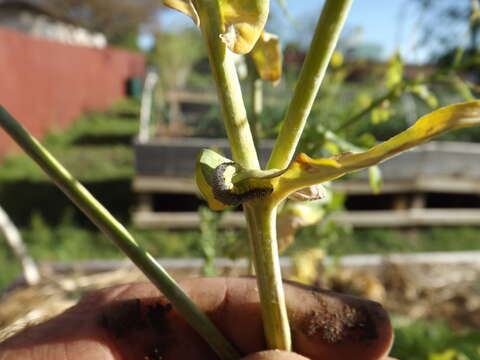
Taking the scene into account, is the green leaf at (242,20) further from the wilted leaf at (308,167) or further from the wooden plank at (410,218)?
the wooden plank at (410,218)

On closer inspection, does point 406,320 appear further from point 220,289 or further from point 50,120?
point 50,120

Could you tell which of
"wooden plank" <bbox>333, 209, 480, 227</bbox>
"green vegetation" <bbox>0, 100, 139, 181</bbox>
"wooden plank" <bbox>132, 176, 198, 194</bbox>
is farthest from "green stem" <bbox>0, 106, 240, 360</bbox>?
"green vegetation" <bbox>0, 100, 139, 181</bbox>

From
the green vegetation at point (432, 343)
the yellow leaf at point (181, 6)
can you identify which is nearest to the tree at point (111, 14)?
the green vegetation at point (432, 343)

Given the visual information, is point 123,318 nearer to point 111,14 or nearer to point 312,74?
point 312,74

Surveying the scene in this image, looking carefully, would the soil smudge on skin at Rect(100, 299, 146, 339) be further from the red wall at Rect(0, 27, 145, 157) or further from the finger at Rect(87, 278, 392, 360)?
the red wall at Rect(0, 27, 145, 157)

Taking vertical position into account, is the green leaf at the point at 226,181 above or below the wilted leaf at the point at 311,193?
above

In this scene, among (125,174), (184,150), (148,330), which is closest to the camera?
(148,330)

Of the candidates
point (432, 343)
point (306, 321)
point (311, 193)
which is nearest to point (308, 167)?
point (311, 193)

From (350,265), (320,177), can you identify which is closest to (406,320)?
(350,265)
